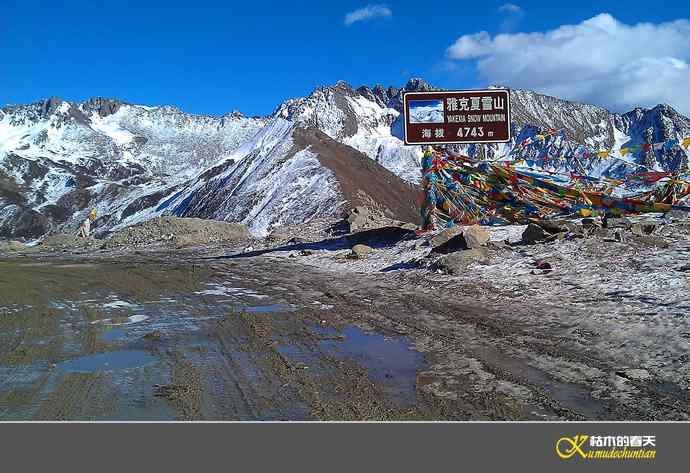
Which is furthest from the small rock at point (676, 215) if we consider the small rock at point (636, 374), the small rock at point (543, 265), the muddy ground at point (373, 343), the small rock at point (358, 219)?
the small rock at point (358, 219)

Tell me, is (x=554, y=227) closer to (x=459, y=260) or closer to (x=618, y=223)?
A: (x=618, y=223)

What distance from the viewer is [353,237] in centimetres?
1919

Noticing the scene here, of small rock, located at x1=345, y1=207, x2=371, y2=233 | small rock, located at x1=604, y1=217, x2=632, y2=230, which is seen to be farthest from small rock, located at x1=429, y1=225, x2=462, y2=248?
small rock, located at x1=345, y1=207, x2=371, y2=233

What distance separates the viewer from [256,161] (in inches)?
1802

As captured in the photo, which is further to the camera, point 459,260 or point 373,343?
point 459,260

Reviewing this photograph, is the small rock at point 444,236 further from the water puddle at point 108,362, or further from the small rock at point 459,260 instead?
the water puddle at point 108,362

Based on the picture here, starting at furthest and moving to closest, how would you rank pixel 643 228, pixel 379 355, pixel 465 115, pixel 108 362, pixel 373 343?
pixel 465 115, pixel 643 228, pixel 373 343, pixel 379 355, pixel 108 362

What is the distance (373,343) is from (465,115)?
428 inches

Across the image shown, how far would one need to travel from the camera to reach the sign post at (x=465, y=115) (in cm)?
1623

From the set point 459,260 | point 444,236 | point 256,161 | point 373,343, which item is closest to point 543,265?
point 459,260

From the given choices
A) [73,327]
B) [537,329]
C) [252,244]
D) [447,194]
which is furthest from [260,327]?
[252,244]

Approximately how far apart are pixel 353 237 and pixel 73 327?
11.9 metres

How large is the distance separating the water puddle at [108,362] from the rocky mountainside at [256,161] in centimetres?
1324
